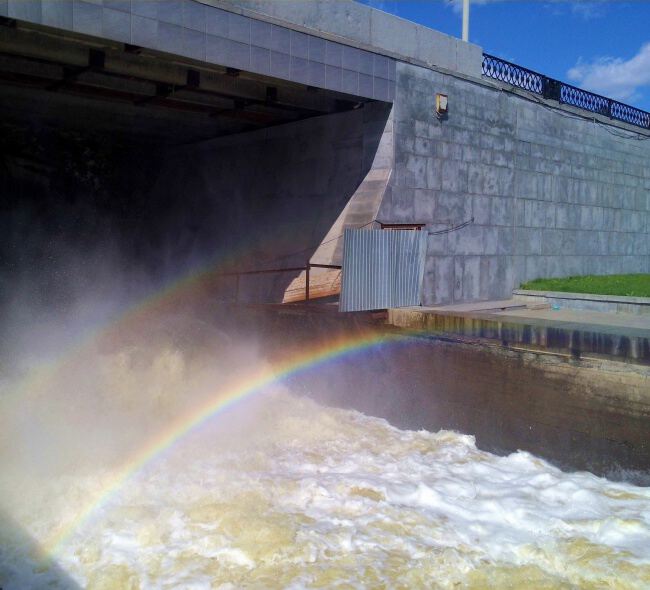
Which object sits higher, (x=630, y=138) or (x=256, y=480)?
(x=630, y=138)

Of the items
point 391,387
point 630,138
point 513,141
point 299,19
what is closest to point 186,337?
point 391,387

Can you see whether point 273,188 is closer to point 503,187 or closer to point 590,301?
point 503,187

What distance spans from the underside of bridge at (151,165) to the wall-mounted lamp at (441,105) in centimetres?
123

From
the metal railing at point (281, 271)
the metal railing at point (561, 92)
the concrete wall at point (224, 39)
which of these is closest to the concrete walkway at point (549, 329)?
the metal railing at point (281, 271)

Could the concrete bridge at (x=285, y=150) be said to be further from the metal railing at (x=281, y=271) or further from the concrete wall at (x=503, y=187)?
the metal railing at (x=281, y=271)

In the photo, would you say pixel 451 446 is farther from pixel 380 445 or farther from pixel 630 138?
pixel 630 138

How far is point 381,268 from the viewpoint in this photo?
36.1 ft

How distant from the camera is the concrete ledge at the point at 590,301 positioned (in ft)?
41.1

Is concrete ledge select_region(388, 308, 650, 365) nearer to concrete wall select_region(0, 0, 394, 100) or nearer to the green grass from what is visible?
concrete wall select_region(0, 0, 394, 100)

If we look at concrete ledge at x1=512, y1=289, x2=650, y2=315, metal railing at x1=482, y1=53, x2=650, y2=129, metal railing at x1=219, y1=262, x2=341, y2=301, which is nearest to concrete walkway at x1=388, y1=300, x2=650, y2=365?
concrete ledge at x1=512, y1=289, x2=650, y2=315

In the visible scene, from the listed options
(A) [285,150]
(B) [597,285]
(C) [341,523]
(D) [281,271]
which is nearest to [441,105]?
(A) [285,150]

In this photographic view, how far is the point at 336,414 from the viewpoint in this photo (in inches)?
473

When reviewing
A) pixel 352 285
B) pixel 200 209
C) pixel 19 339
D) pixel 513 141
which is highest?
pixel 513 141

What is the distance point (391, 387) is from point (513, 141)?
261 inches
